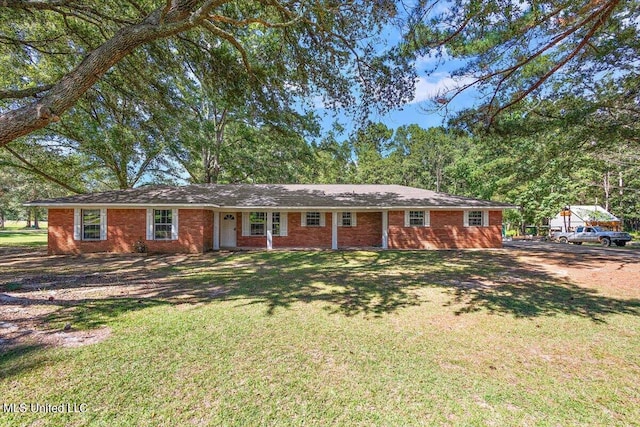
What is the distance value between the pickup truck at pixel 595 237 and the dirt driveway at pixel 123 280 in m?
9.90

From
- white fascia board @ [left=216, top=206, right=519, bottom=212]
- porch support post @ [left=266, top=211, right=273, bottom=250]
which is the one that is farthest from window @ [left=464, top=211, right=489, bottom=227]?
porch support post @ [left=266, top=211, right=273, bottom=250]

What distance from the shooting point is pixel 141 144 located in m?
16.5

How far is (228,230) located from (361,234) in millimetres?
7253

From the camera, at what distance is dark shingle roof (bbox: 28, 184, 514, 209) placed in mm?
13617

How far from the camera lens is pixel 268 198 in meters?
16.1

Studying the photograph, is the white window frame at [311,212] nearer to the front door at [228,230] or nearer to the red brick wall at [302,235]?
the red brick wall at [302,235]

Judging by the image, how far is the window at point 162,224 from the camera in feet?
45.1

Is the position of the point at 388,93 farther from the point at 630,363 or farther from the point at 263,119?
the point at 630,363

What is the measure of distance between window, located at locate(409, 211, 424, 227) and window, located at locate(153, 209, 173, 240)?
1190 centimetres

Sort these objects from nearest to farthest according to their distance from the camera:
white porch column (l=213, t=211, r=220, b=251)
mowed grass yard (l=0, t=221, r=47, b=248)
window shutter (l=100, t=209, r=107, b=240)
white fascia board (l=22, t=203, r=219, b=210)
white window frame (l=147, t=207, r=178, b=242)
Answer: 1. white fascia board (l=22, t=203, r=219, b=210)
2. window shutter (l=100, t=209, r=107, b=240)
3. white window frame (l=147, t=207, r=178, b=242)
4. white porch column (l=213, t=211, r=220, b=251)
5. mowed grass yard (l=0, t=221, r=47, b=248)

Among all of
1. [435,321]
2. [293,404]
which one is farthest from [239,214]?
[293,404]

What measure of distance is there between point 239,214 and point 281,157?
8052 mm

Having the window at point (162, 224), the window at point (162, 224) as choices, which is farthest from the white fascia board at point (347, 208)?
the window at point (162, 224)

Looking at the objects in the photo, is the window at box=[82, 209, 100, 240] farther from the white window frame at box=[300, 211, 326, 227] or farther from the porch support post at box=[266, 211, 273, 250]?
the white window frame at box=[300, 211, 326, 227]
